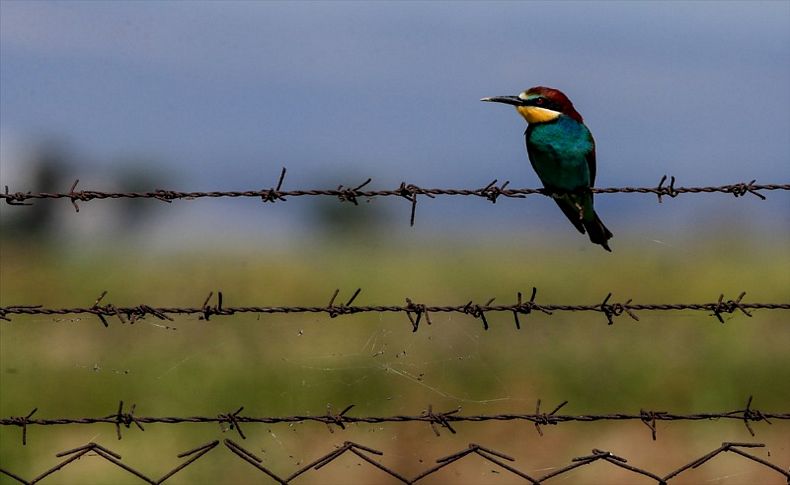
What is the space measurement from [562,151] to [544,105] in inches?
14.2

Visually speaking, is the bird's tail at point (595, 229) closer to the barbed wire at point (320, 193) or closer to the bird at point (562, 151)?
the bird at point (562, 151)

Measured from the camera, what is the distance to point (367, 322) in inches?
687

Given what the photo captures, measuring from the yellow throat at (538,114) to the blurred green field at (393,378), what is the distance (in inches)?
43.5

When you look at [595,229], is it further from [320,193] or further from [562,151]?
[320,193]

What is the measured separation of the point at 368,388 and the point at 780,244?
97.0 ft

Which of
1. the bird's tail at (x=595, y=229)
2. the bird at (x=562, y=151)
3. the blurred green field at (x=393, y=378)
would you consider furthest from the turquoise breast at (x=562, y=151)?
the blurred green field at (x=393, y=378)

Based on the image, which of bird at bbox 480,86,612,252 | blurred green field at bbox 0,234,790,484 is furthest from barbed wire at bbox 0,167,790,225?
bird at bbox 480,86,612,252

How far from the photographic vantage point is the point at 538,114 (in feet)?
21.6

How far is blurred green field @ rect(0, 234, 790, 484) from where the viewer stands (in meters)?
8.69

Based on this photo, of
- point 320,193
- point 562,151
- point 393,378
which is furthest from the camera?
point 393,378

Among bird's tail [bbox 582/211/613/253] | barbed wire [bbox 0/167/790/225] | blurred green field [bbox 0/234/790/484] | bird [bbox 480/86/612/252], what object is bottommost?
blurred green field [bbox 0/234/790/484]

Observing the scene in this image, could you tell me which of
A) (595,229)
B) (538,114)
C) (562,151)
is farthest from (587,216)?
(538,114)

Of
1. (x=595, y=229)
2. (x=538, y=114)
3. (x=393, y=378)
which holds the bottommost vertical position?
(x=393, y=378)

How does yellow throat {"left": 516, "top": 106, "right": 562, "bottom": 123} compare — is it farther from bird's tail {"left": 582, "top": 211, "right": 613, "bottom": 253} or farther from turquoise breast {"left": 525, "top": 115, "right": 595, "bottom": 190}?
bird's tail {"left": 582, "top": 211, "right": 613, "bottom": 253}
